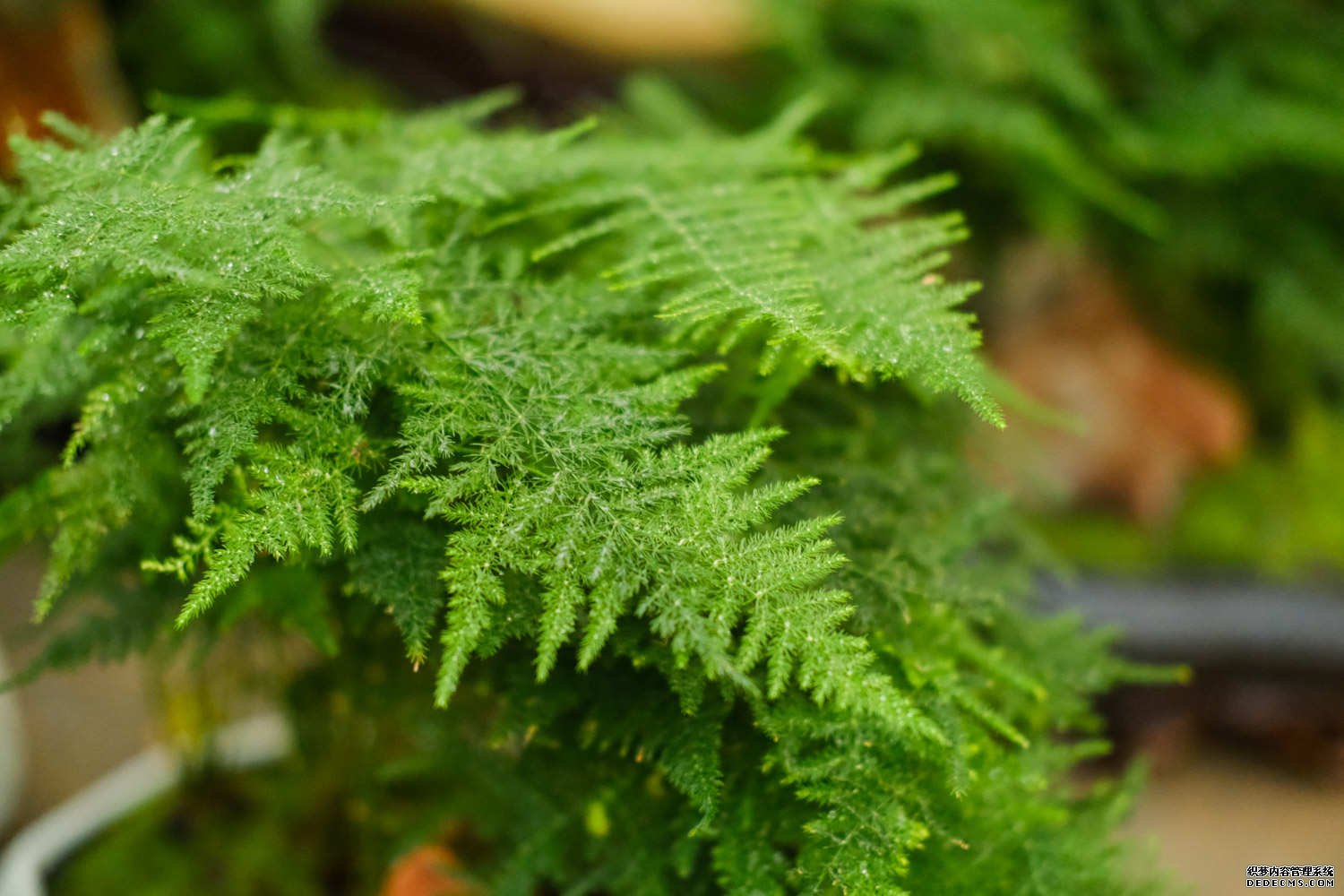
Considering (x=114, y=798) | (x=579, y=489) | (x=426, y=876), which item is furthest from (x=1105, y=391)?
(x=114, y=798)

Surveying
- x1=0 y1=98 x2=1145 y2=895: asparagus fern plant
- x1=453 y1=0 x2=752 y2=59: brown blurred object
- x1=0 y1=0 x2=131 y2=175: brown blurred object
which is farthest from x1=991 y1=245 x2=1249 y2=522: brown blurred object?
x1=0 y1=0 x2=131 y2=175: brown blurred object

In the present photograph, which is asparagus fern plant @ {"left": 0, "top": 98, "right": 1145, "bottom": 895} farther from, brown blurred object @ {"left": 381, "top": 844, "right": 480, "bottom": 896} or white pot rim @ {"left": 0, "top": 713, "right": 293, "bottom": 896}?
white pot rim @ {"left": 0, "top": 713, "right": 293, "bottom": 896}

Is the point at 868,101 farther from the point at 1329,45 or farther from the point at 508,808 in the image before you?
the point at 508,808

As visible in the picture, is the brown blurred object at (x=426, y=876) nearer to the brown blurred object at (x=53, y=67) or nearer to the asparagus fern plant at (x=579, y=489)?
the asparagus fern plant at (x=579, y=489)

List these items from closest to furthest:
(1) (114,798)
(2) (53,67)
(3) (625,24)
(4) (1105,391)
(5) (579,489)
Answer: (5) (579,489)
(1) (114,798)
(2) (53,67)
(4) (1105,391)
(3) (625,24)

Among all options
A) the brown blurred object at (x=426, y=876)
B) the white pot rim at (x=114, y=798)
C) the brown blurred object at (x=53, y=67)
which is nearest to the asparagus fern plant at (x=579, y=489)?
the brown blurred object at (x=426, y=876)

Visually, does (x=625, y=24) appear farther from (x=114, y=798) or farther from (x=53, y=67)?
(x=114, y=798)
